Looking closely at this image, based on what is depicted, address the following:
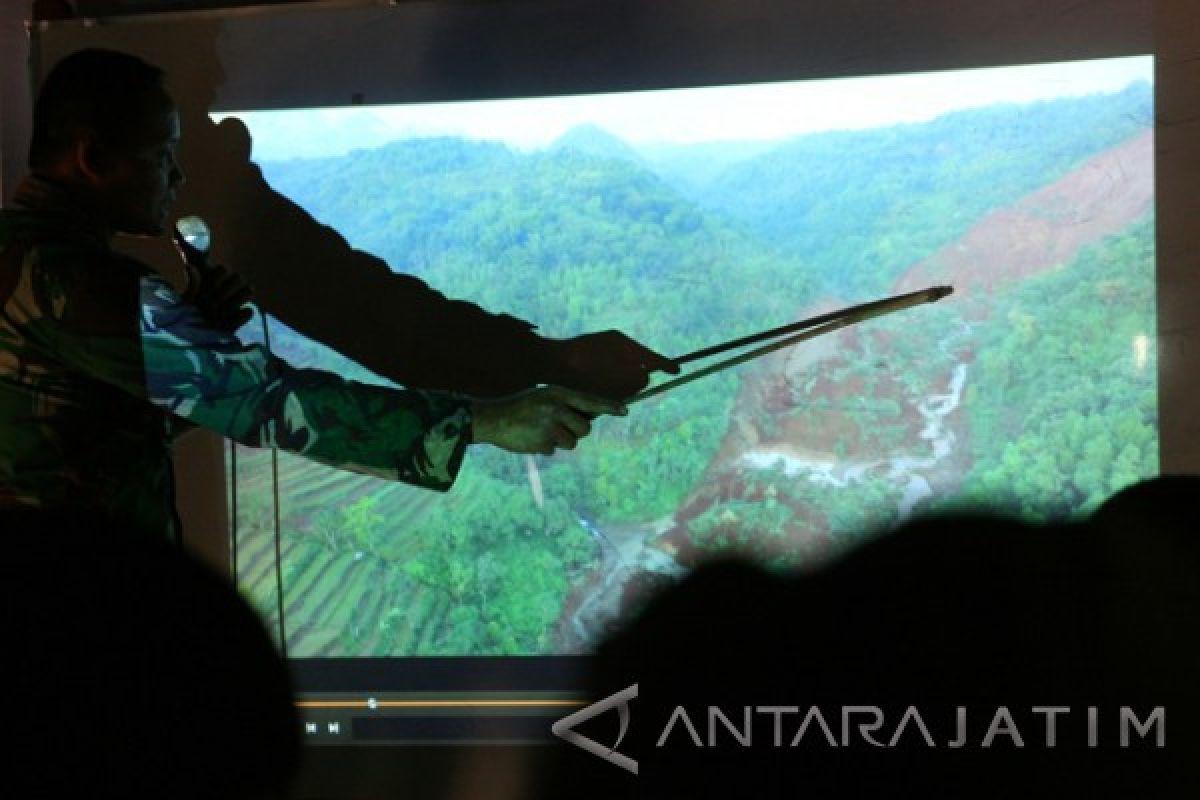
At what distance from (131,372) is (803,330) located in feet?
2.71

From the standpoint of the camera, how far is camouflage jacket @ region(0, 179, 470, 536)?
1313 millimetres

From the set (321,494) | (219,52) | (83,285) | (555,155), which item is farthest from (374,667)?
(219,52)

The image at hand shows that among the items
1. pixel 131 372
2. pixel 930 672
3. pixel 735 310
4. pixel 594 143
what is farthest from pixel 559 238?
pixel 930 672

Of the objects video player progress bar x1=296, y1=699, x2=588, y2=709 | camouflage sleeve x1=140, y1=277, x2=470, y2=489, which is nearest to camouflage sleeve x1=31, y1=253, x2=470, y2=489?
camouflage sleeve x1=140, y1=277, x2=470, y2=489

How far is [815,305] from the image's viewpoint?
1.36 m

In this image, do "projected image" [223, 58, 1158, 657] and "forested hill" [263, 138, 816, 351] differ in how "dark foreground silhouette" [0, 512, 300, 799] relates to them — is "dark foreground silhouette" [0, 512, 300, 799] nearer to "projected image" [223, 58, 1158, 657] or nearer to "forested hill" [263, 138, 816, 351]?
"projected image" [223, 58, 1158, 657]

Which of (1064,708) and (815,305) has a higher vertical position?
(815,305)

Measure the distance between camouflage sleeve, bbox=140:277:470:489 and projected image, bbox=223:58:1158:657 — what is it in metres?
0.04

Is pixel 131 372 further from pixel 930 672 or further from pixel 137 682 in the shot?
pixel 930 672

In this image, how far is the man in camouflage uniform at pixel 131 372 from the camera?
51.8 inches

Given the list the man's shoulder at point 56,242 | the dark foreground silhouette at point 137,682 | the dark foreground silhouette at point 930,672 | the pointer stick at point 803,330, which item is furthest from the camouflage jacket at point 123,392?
the dark foreground silhouette at point 930,672

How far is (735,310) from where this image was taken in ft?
4.51

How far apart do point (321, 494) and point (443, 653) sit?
262 mm

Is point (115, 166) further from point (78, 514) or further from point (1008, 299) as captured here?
point (1008, 299)
